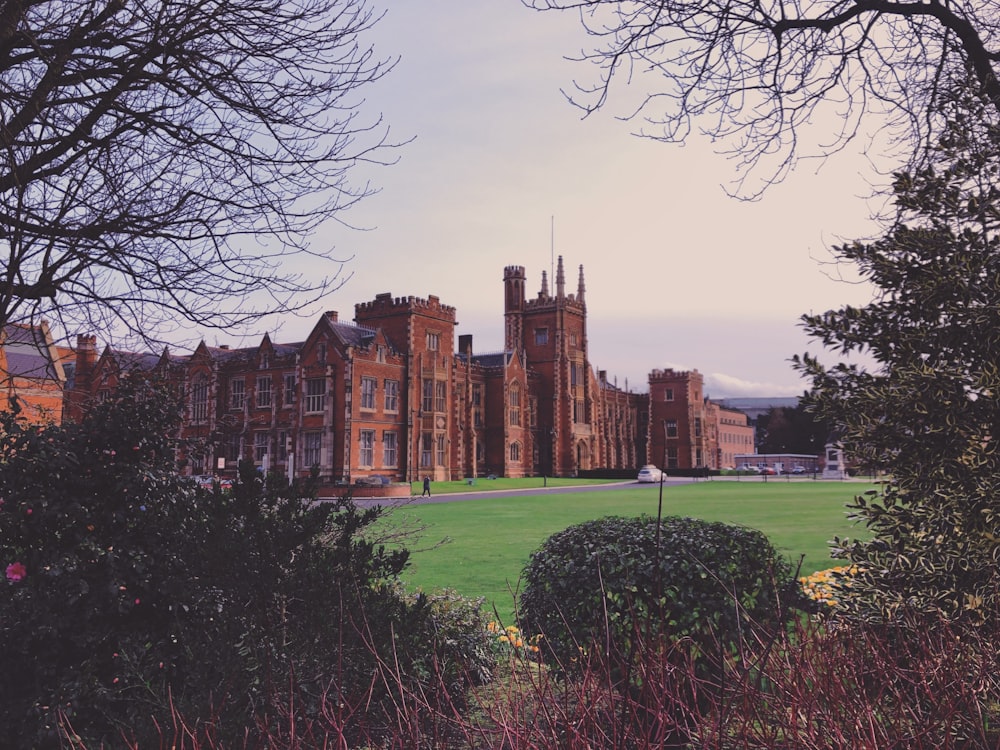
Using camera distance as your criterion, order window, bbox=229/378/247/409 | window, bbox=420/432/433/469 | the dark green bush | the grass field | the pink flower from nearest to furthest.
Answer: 1. the pink flower
2. the dark green bush
3. the grass field
4. window, bbox=229/378/247/409
5. window, bbox=420/432/433/469

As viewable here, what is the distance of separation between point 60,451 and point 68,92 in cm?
468

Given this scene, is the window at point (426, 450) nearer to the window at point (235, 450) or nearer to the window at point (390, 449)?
the window at point (390, 449)

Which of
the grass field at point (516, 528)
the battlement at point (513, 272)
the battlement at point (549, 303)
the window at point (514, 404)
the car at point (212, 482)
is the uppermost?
the battlement at point (513, 272)

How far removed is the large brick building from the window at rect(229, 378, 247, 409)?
0.08 meters

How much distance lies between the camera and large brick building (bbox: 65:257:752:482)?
156ft

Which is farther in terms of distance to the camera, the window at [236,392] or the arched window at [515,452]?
the arched window at [515,452]

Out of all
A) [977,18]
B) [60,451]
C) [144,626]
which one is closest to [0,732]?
[144,626]

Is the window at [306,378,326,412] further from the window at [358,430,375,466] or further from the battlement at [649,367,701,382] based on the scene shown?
the battlement at [649,367,701,382]

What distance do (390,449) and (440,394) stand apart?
21.5 feet

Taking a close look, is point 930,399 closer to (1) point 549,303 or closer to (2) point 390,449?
(2) point 390,449

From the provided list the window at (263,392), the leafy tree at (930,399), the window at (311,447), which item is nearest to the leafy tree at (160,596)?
the leafy tree at (930,399)

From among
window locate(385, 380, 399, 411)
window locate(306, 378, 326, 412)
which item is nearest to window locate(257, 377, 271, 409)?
window locate(306, 378, 326, 412)

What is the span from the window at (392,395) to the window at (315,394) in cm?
432

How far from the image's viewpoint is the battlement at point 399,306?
51.9m
